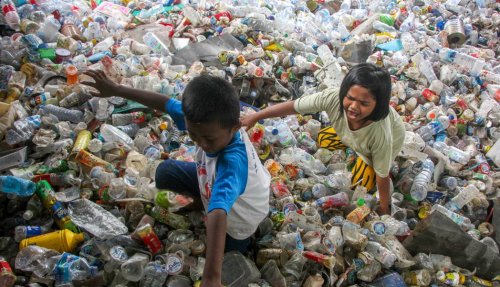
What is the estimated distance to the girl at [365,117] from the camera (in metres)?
2.40

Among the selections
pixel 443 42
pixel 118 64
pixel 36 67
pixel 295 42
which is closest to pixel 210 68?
pixel 118 64

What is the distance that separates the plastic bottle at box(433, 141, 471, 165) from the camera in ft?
10.7

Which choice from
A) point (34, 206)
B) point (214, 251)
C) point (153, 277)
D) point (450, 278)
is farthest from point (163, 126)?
point (450, 278)

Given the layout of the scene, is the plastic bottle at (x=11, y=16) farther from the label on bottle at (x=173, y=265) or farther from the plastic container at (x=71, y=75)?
the label on bottle at (x=173, y=265)

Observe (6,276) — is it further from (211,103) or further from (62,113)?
(62,113)

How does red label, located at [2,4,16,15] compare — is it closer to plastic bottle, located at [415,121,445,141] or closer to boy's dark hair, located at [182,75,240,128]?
boy's dark hair, located at [182,75,240,128]

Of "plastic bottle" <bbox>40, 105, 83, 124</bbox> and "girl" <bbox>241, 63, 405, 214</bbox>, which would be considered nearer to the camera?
"girl" <bbox>241, 63, 405, 214</bbox>

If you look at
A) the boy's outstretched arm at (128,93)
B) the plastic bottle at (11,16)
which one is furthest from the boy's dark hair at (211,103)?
the plastic bottle at (11,16)

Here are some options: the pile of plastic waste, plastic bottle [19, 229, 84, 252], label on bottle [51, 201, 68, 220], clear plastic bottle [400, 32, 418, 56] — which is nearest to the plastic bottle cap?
the pile of plastic waste

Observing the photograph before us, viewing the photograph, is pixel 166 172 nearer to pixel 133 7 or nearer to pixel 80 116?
pixel 80 116

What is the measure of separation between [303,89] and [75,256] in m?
2.36

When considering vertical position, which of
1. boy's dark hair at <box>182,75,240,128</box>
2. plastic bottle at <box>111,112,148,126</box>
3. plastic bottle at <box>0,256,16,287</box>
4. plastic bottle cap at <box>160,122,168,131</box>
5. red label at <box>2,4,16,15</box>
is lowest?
plastic bottle at <box>0,256,16,287</box>

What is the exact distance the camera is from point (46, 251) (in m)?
2.07

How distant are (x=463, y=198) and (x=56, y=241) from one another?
8.31 feet
